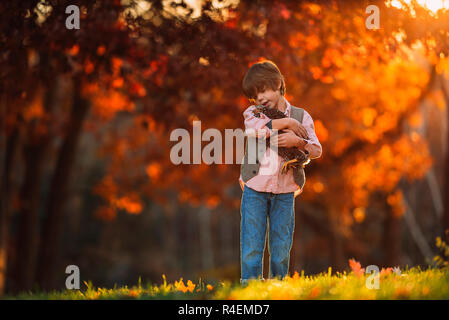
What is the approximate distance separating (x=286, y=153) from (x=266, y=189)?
307mm

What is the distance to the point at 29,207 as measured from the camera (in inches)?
441

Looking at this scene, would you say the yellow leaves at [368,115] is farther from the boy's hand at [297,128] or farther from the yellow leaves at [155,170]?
the boy's hand at [297,128]

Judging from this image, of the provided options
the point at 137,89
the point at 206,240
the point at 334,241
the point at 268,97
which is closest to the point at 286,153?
the point at 268,97

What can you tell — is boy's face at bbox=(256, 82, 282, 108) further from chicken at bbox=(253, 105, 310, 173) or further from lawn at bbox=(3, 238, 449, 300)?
lawn at bbox=(3, 238, 449, 300)

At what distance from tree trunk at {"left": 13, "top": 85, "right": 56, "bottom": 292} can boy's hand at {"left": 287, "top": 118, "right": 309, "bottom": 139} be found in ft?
26.9

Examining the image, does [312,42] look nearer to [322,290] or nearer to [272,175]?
[272,175]

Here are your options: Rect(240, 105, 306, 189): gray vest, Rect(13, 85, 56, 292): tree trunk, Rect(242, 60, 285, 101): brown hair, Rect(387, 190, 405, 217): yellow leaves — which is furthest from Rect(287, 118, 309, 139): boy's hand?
Rect(387, 190, 405, 217): yellow leaves

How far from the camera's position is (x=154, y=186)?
14.6 meters

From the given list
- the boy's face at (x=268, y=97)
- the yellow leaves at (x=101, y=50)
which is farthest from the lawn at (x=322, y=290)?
the yellow leaves at (x=101, y=50)

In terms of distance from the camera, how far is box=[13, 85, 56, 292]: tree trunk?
36.2ft

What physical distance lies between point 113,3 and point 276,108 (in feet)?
9.42

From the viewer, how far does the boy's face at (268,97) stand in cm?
398

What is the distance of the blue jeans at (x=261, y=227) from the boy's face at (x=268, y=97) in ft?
2.13
